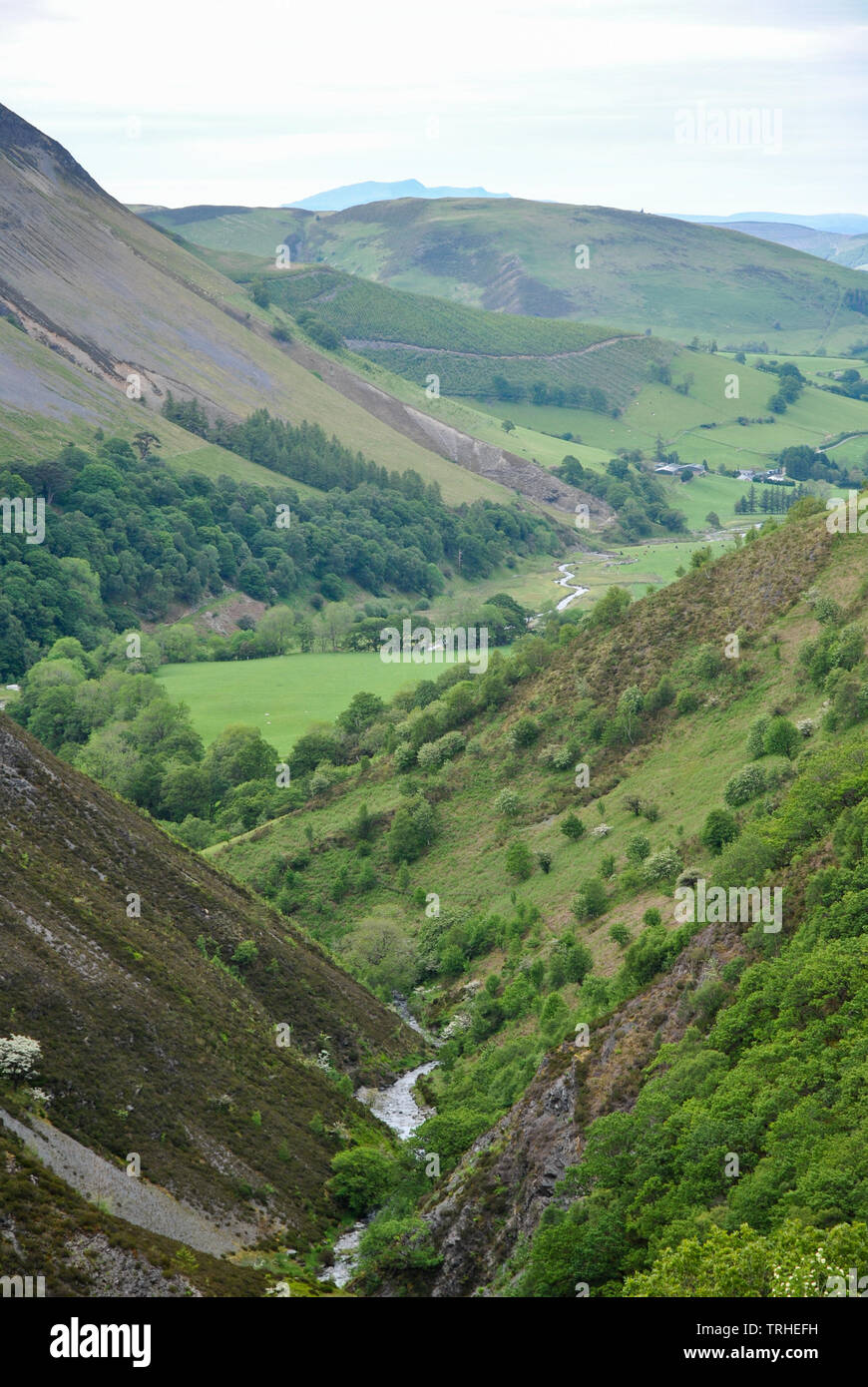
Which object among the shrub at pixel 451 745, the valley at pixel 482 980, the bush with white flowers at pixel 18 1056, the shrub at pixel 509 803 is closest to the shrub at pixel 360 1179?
the valley at pixel 482 980

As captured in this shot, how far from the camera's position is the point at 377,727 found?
10294 centimetres

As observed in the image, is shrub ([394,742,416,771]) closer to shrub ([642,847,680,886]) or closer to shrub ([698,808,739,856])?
shrub ([642,847,680,886])

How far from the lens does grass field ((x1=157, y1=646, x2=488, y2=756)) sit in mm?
124875

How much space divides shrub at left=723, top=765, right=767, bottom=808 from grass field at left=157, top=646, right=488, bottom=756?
5730cm


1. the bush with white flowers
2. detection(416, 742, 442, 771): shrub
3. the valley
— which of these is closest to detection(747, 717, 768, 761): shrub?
the valley

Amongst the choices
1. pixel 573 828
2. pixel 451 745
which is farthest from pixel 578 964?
pixel 451 745

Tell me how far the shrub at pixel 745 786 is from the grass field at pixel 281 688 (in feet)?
188

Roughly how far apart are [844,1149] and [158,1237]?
2007 centimetres

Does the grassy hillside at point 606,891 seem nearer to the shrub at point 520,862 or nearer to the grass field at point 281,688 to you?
the shrub at point 520,862

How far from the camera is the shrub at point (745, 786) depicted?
61.9m

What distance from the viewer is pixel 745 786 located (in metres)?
62.3

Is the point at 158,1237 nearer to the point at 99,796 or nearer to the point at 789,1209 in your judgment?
the point at 789,1209
